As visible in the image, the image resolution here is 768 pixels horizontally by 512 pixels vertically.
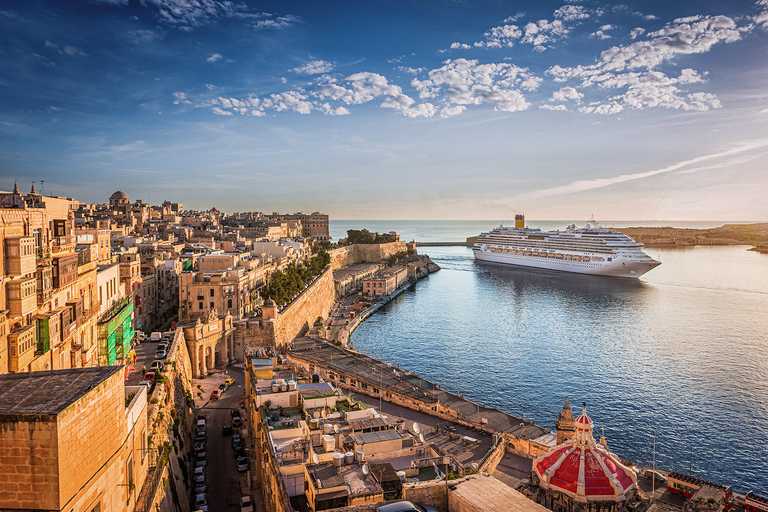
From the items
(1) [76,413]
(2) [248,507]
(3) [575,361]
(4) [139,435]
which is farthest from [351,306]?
(1) [76,413]

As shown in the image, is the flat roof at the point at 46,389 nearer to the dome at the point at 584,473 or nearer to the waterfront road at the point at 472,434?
the dome at the point at 584,473

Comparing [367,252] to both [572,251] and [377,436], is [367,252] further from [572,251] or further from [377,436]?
[377,436]

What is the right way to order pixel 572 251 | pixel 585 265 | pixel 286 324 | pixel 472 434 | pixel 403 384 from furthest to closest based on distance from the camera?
pixel 572 251 < pixel 585 265 < pixel 286 324 < pixel 403 384 < pixel 472 434

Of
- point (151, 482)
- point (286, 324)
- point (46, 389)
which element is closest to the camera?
point (46, 389)

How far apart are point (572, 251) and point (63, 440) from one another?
80.7 m

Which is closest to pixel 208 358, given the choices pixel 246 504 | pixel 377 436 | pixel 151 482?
pixel 246 504

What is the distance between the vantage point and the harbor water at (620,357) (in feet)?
71.2

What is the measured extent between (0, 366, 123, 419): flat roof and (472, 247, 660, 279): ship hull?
72.3m

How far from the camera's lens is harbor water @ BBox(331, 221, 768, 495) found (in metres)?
21.7

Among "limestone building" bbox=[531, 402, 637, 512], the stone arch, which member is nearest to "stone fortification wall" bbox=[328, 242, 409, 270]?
the stone arch

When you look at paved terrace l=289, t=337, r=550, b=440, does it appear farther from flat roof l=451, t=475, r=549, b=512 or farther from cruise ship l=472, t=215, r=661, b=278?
cruise ship l=472, t=215, r=661, b=278

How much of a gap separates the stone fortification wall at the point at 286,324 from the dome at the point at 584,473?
15.6 meters

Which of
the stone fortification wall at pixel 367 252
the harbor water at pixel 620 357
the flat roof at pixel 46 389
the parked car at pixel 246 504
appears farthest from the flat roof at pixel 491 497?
the stone fortification wall at pixel 367 252

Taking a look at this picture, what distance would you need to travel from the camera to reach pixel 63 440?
5984 mm
